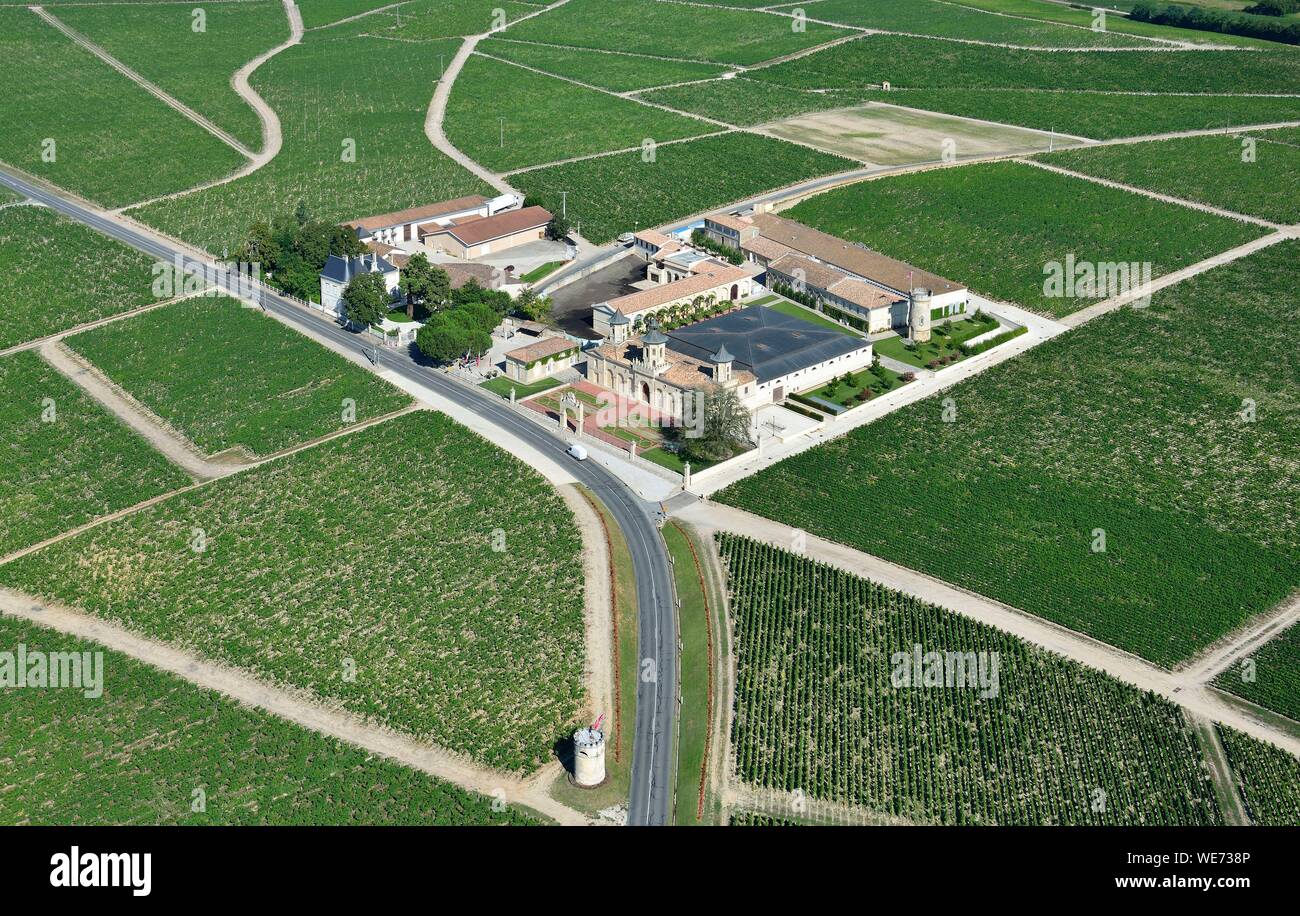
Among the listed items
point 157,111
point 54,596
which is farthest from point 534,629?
point 157,111

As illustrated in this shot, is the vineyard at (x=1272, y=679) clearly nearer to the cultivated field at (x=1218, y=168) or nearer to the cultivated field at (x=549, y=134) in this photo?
the cultivated field at (x=1218, y=168)

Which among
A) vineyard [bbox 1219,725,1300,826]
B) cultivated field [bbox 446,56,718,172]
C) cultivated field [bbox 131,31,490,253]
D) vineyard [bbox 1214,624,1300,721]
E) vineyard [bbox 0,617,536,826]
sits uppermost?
cultivated field [bbox 446,56,718,172]

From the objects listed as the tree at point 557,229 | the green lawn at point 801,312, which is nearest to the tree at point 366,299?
the tree at point 557,229

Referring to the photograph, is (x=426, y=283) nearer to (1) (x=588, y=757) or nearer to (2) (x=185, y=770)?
(2) (x=185, y=770)

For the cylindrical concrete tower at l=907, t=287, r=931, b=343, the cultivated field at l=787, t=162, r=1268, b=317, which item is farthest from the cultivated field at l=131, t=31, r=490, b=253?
the cylindrical concrete tower at l=907, t=287, r=931, b=343

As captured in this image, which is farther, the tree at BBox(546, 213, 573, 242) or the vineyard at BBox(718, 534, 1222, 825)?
the tree at BBox(546, 213, 573, 242)

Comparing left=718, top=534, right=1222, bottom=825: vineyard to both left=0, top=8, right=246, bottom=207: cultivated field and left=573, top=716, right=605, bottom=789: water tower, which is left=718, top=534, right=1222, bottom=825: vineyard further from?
left=0, top=8, right=246, bottom=207: cultivated field
